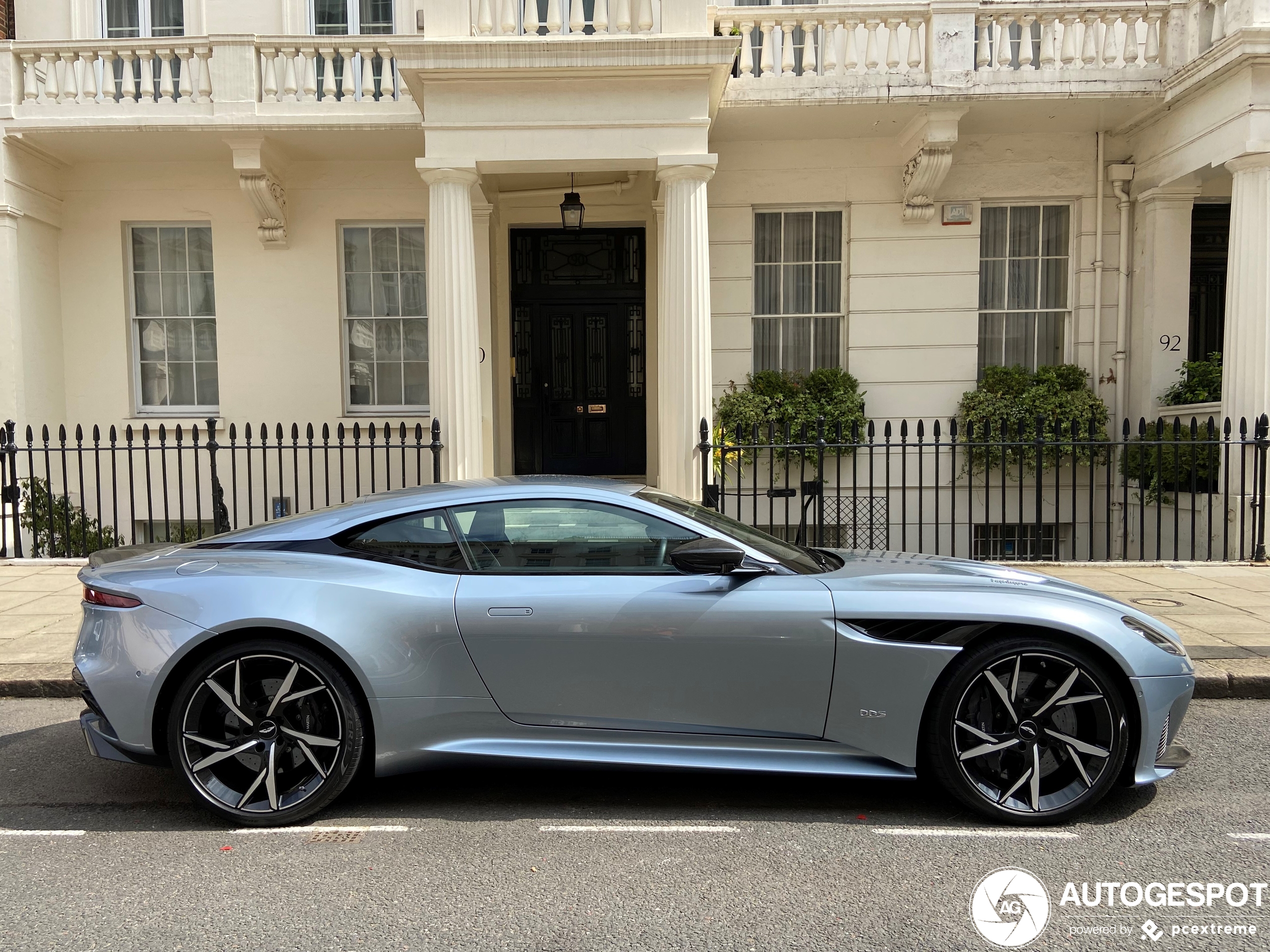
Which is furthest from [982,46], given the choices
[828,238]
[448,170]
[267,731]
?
[267,731]

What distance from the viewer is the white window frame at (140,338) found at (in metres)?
10.9

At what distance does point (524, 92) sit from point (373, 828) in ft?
23.4

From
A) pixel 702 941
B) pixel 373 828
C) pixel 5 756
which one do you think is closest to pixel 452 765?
pixel 373 828

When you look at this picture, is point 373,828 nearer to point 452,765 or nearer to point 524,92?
point 452,765

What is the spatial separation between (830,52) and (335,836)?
900cm

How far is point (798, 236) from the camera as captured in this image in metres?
10.9

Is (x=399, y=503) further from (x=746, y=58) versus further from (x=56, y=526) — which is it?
(x=56, y=526)

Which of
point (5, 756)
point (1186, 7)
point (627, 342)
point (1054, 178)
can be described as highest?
point (1186, 7)

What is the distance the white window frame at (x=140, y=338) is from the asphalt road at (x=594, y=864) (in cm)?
792

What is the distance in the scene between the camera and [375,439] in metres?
11.1

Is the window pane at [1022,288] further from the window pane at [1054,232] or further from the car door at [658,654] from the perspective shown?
the car door at [658,654]

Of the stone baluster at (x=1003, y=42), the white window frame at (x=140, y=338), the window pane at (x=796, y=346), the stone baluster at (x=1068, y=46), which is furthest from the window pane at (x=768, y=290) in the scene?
the white window frame at (x=140, y=338)

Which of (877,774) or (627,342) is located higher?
(627,342)

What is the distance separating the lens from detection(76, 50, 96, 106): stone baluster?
9.58 meters
